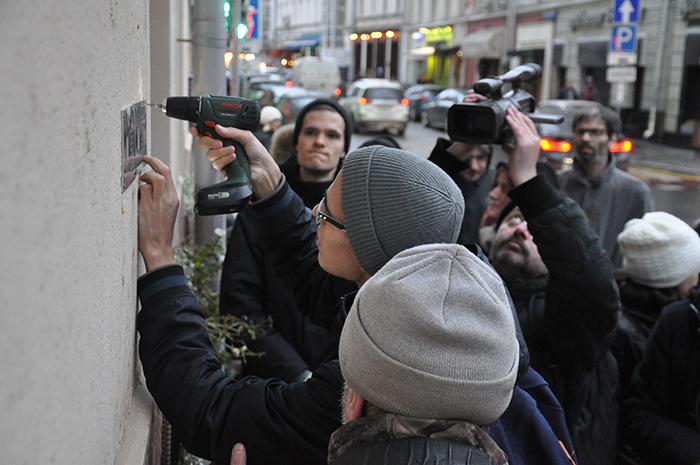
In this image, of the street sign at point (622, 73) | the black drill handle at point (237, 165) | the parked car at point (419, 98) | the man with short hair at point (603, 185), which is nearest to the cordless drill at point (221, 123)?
the black drill handle at point (237, 165)

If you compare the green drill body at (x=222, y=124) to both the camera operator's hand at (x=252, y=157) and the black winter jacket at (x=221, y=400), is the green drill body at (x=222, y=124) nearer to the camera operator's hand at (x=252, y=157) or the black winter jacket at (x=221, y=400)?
the camera operator's hand at (x=252, y=157)

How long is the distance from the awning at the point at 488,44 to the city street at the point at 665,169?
8.35 m

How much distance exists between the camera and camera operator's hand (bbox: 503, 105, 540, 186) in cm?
240

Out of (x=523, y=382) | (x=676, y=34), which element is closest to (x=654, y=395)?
(x=523, y=382)

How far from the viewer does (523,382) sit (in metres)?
1.69

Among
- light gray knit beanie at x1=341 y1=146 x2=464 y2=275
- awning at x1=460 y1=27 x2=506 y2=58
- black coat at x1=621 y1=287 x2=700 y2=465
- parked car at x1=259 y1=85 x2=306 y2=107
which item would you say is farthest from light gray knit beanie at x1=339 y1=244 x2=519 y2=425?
awning at x1=460 y1=27 x2=506 y2=58

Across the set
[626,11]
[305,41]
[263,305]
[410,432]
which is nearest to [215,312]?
[263,305]

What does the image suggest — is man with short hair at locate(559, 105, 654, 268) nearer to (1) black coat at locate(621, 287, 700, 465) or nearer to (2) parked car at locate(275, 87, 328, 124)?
(1) black coat at locate(621, 287, 700, 465)

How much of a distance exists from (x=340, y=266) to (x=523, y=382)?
1.72ft

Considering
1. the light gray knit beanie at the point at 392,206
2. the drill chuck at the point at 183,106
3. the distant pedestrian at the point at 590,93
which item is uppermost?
the distant pedestrian at the point at 590,93

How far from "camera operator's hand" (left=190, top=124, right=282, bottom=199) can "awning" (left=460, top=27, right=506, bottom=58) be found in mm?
30172

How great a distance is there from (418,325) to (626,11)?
11.4 metres

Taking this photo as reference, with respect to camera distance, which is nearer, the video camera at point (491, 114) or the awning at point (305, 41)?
the video camera at point (491, 114)

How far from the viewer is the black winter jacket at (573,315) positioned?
7.52 ft
